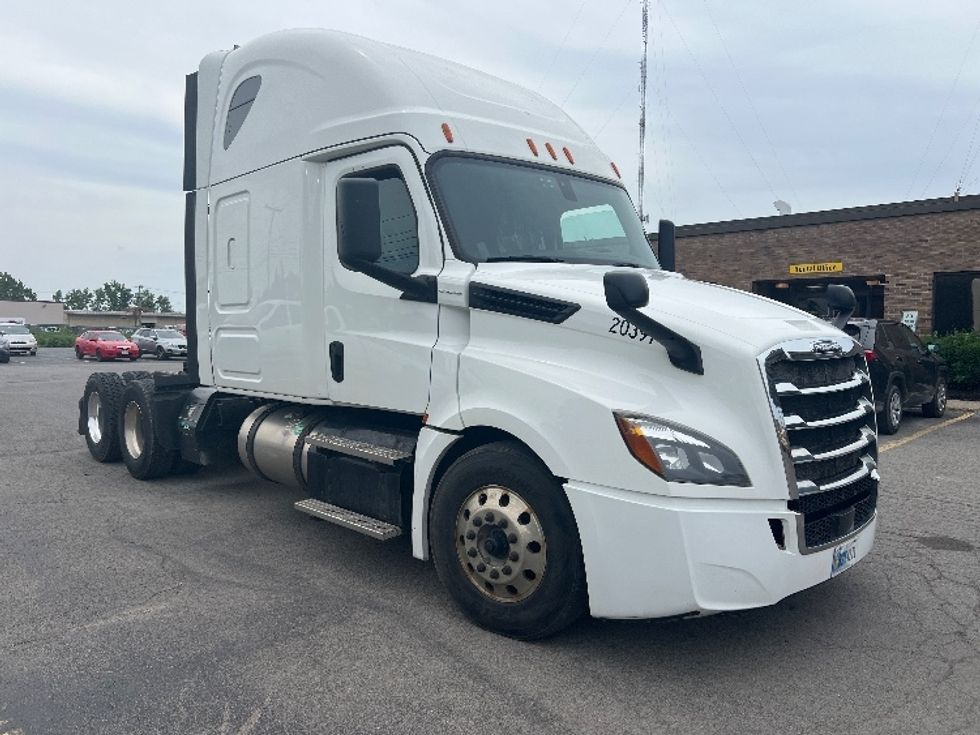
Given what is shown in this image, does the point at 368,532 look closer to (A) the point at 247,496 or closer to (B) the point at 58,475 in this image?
(A) the point at 247,496

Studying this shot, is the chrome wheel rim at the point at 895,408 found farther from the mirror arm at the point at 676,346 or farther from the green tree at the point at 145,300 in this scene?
the green tree at the point at 145,300

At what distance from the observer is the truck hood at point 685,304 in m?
3.63

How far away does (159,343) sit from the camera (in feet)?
136

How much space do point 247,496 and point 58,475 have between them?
2443 millimetres

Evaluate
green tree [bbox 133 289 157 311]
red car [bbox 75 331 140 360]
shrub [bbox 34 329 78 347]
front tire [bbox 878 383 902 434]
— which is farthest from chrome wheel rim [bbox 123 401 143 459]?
green tree [bbox 133 289 157 311]

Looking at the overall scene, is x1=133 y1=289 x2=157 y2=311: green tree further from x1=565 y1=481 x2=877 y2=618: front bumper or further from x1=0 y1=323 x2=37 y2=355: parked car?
x1=565 y1=481 x2=877 y2=618: front bumper

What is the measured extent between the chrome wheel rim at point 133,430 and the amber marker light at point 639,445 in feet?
18.8

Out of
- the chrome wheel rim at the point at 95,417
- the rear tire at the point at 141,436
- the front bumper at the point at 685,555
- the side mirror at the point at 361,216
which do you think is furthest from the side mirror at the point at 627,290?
the chrome wheel rim at the point at 95,417

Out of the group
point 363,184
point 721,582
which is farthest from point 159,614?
point 721,582

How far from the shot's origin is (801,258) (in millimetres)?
21578

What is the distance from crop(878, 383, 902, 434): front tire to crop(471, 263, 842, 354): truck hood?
828cm

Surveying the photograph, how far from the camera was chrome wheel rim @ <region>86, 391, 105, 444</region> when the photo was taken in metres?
8.52

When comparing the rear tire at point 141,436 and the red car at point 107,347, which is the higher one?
the rear tire at point 141,436

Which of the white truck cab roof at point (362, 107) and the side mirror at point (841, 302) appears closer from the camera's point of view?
the white truck cab roof at point (362, 107)
